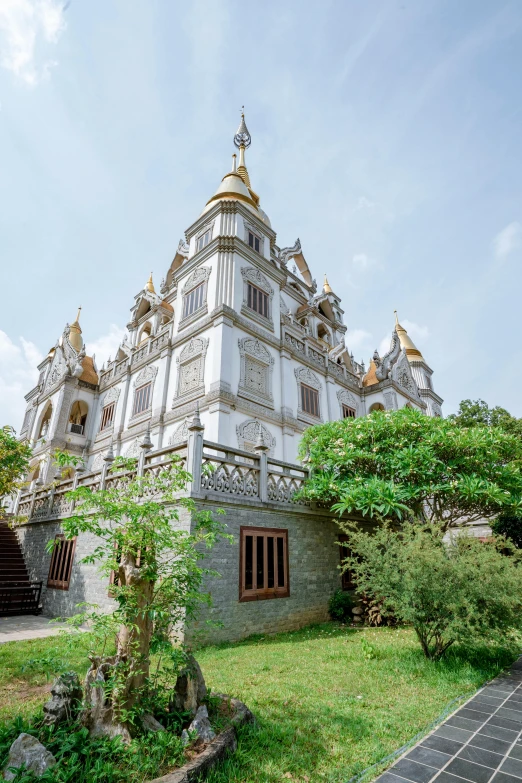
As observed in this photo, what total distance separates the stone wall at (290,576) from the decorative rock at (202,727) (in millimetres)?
3649

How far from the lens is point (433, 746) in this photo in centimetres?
351

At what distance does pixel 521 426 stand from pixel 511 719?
660 inches

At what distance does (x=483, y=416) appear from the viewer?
21.0m

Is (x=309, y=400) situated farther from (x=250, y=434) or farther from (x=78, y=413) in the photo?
(x=78, y=413)

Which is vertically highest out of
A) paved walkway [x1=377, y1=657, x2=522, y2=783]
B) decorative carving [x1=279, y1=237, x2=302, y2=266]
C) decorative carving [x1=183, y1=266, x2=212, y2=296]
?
decorative carving [x1=279, y1=237, x2=302, y2=266]

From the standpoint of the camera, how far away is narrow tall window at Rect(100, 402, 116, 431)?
20.1m

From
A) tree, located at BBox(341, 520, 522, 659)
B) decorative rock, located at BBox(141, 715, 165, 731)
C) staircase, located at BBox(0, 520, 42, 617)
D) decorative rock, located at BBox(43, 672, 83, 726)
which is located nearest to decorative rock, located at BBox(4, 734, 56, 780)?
decorative rock, located at BBox(43, 672, 83, 726)

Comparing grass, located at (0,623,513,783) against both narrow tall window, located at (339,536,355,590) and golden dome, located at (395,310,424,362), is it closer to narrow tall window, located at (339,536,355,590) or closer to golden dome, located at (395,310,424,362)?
narrow tall window, located at (339,536,355,590)

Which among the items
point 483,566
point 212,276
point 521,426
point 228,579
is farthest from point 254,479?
point 521,426

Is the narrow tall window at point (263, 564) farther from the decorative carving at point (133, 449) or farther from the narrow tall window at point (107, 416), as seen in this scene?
the narrow tall window at point (107, 416)

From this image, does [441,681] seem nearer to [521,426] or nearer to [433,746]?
[433,746]

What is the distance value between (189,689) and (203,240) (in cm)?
1772

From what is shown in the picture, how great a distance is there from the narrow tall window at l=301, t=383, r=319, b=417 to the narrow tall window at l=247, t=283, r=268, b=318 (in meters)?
3.71

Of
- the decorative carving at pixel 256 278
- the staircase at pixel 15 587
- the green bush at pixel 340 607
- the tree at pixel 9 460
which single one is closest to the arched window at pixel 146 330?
the decorative carving at pixel 256 278
